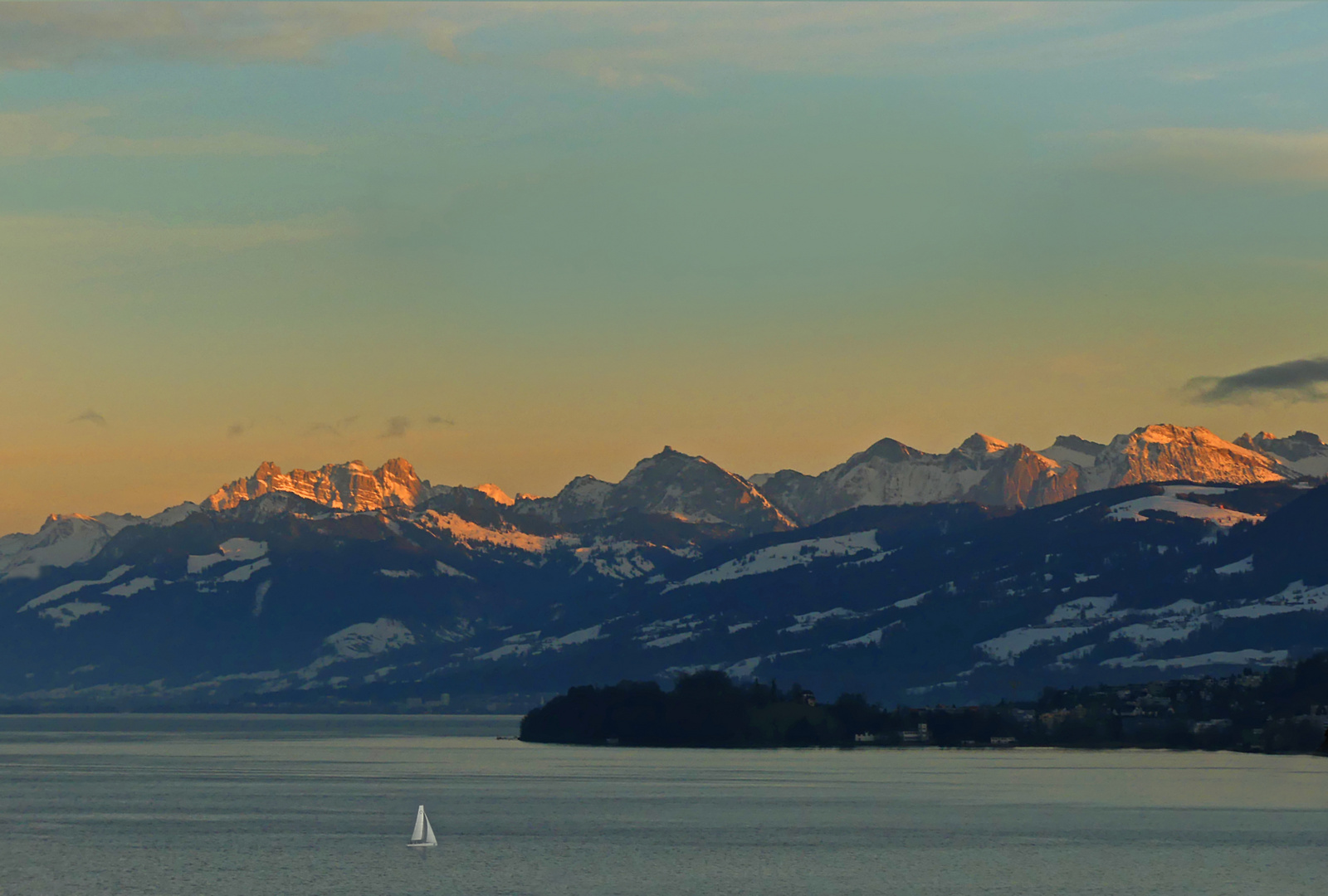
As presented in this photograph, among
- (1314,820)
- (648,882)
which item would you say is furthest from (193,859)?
(1314,820)

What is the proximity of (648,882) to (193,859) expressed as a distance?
3771 centimetres

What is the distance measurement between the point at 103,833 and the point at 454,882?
166 ft

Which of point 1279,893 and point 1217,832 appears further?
point 1217,832

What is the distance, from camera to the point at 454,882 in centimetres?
13700

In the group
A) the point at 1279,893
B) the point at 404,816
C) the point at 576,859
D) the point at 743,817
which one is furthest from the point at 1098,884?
the point at 404,816

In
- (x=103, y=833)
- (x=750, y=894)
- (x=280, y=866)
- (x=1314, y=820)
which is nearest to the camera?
(x=750, y=894)

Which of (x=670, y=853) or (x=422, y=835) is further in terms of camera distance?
(x=422, y=835)

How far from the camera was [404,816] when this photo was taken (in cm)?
19538

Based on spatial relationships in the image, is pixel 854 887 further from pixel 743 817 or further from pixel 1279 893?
pixel 743 817

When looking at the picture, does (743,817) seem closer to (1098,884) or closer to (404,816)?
(404,816)

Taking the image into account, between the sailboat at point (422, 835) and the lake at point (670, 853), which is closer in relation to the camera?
the lake at point (670, 853)

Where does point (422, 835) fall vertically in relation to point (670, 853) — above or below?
above

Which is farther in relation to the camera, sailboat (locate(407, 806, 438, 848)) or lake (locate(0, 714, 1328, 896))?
sailboat (locate(407, 806, 438, 848))

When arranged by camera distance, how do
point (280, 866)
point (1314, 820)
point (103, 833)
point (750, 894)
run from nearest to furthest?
1. point (750, 894)
2. point (280, 866)
3. point (103, 833)
4. point (1314, 820)
